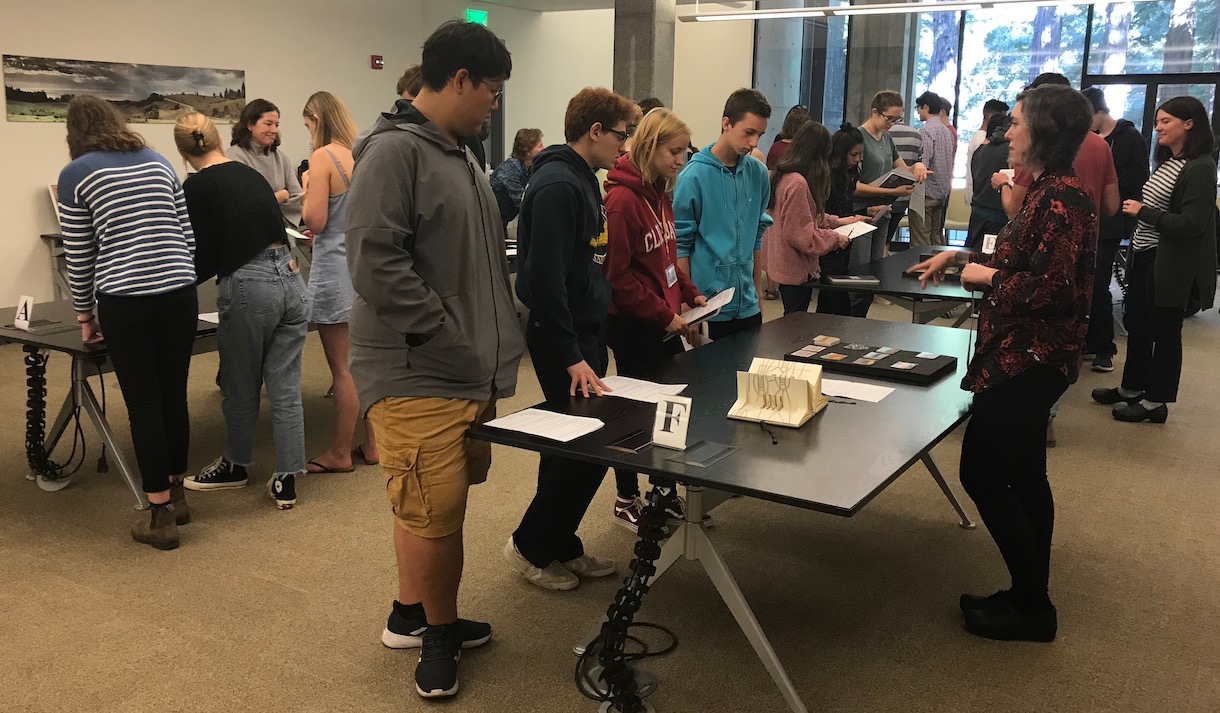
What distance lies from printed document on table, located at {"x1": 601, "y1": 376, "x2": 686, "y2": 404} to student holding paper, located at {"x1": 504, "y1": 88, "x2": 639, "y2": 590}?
5 cm

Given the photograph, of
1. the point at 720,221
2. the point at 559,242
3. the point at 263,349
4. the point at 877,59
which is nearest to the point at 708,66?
the point at 877,59

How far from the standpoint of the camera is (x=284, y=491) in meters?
3.65

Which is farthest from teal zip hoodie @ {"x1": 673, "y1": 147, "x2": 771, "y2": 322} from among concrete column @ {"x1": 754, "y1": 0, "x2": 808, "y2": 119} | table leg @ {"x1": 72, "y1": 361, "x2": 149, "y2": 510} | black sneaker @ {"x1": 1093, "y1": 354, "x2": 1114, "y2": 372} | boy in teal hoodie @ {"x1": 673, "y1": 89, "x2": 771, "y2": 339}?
concrete column @ {"x1": 754, "y1": 0, "x2": 808, "y2": 119}

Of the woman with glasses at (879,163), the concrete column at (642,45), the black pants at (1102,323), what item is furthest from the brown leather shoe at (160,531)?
the concrete column at (642,45)

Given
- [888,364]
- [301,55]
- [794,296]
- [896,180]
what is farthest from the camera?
[301,55]

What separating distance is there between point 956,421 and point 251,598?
80.0 inches

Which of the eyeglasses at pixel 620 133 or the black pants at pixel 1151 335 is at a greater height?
the eyeglasses at pixel 620 133

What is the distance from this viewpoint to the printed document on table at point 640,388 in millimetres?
2500

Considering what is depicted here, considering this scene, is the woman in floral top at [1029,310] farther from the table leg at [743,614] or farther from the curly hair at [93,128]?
the curly hair at [93,128]

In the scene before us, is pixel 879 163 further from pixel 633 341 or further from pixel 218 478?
pixel 218 478

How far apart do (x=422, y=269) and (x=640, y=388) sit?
0.71 m

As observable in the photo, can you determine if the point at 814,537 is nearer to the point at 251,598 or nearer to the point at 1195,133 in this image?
the point at 251,598

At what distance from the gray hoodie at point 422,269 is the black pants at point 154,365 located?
131 cm

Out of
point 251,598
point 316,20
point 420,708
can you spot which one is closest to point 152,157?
point 251,598
